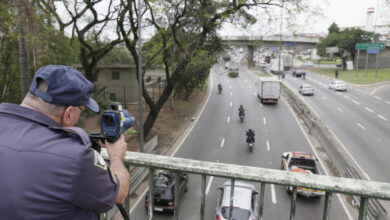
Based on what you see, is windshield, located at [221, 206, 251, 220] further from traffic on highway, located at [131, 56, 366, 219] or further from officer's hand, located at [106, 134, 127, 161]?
officer's hand, located at [106, 134, 127, 161]

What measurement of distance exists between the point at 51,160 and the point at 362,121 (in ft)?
90.3

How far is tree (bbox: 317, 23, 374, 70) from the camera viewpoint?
192 ft

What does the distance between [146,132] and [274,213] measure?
10.3 meters

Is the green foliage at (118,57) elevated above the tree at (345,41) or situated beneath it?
situated beneath

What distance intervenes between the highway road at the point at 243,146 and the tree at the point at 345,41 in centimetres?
3412

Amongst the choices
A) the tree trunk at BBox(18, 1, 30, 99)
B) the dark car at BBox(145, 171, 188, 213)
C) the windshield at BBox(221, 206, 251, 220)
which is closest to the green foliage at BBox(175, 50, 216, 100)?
the dark car at BBox(145, 171, 188, 213)

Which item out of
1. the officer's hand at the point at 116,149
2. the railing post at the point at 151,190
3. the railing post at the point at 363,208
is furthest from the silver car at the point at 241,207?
the officer's hand at the point at 116,149

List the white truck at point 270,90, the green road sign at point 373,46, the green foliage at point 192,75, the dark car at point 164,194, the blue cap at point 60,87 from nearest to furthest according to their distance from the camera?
1. the blue cap at point 60,87
2. the dark car at point 164,194
3. the green foliage at point 192,75
4. the white truck at point 270,90
5. the green road sign at point 373,46

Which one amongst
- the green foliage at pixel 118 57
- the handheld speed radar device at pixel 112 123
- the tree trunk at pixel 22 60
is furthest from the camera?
the green foliage at pixel 118 57

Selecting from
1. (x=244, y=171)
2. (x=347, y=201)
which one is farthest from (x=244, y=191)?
(x=244, y=171)

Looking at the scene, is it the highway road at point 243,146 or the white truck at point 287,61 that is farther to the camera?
the white truck at point 287,61

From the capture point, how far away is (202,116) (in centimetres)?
2819

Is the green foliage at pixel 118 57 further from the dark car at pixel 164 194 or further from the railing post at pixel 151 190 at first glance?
the railing post at pixel 151 190

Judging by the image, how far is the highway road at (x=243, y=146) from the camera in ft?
38.1
